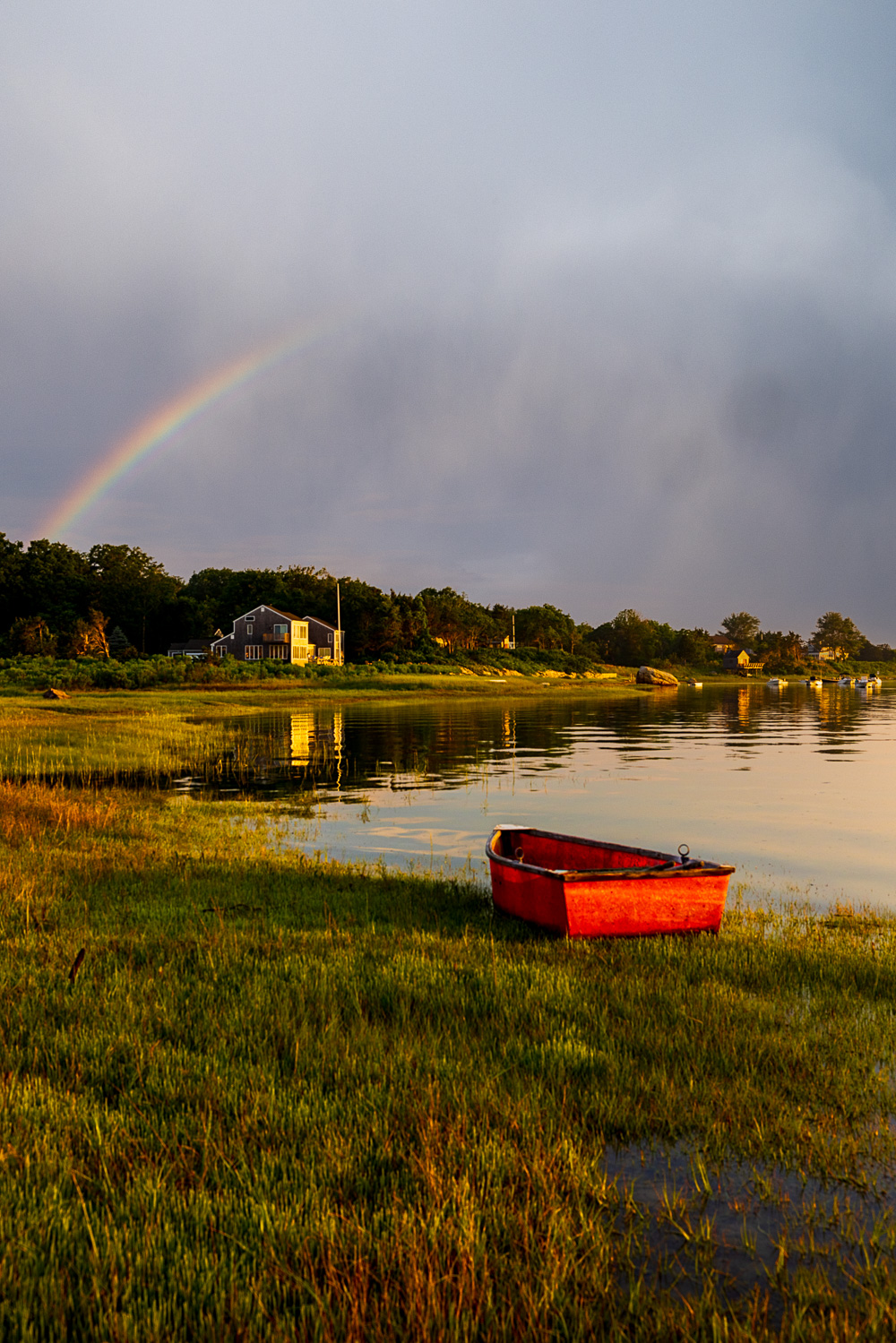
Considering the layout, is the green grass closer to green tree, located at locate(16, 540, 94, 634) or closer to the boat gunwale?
the boat gunwale

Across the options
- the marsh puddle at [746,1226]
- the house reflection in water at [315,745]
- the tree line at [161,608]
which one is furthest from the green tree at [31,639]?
the marsh puddle at [746,1226]

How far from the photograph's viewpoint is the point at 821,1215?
486cm

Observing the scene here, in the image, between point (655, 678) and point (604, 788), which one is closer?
point (604, 788)

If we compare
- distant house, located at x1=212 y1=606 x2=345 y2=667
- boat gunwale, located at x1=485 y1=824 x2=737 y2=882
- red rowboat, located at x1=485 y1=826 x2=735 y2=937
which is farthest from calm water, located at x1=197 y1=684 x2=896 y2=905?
distant house, located at x1=212 y1=606 x2=345 y2=667

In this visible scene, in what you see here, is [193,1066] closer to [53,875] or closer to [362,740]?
[53,875]

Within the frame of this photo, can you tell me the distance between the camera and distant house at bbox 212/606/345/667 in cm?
11925

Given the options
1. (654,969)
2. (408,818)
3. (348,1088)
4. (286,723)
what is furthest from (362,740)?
(348,1088)

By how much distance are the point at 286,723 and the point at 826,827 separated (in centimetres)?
3653

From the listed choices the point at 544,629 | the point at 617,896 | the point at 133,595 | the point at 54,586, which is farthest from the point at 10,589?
the point at 617,896

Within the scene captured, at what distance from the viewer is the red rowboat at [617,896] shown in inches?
386

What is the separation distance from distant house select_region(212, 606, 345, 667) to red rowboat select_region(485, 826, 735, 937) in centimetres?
10606

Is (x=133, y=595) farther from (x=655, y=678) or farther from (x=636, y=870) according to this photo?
(x=636, y=870)

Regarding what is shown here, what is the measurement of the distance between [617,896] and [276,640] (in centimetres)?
11280

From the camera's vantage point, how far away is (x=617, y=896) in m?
9.88
